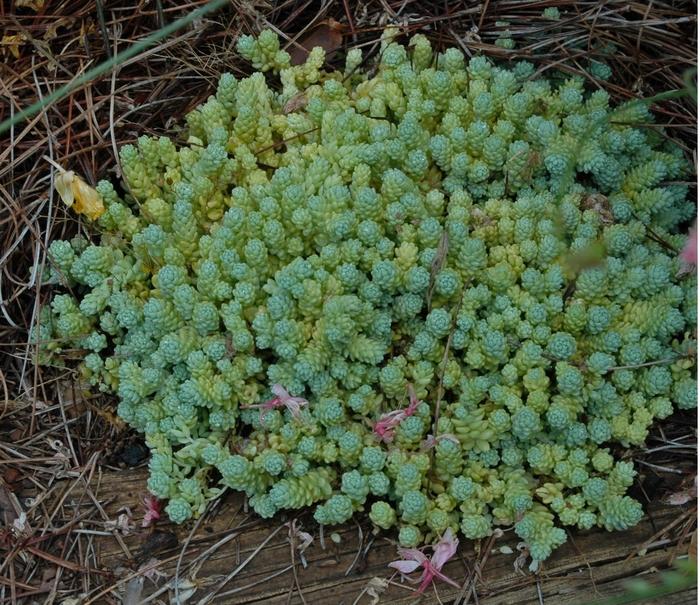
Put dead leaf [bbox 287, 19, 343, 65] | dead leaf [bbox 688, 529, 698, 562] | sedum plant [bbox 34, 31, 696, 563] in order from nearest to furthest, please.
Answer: dead leaf [bbox 688, 529, 698, 562]
sedum plant [bbox 34, 31, 696, 563]
dead leaf [bbox 287, 19, 343, 65]

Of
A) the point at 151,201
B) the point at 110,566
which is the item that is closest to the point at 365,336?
the point at 151,201

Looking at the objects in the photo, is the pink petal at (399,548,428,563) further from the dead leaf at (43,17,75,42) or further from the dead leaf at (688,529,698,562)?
the dead leaf at (43,17,75,42)

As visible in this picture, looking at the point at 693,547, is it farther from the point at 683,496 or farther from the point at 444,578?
the point at 444,578

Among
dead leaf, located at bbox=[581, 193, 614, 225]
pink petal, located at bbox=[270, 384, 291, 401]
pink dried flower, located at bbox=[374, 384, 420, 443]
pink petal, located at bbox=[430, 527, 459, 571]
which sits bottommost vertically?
Answer: pink petal, located at bbox=[430, 527, 459, 571]

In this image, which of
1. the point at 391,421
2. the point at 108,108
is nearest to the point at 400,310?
the point at 391,421

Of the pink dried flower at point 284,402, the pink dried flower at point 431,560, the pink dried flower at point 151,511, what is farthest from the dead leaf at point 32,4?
the pink dried flower at point 431,560

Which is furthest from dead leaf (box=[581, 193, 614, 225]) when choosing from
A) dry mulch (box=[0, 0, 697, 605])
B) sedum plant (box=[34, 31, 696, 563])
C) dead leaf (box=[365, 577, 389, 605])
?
dead leaf (box=[365, 577, 389, 605])

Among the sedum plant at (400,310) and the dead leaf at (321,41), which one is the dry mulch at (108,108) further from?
the sedum plant at (400,310)
